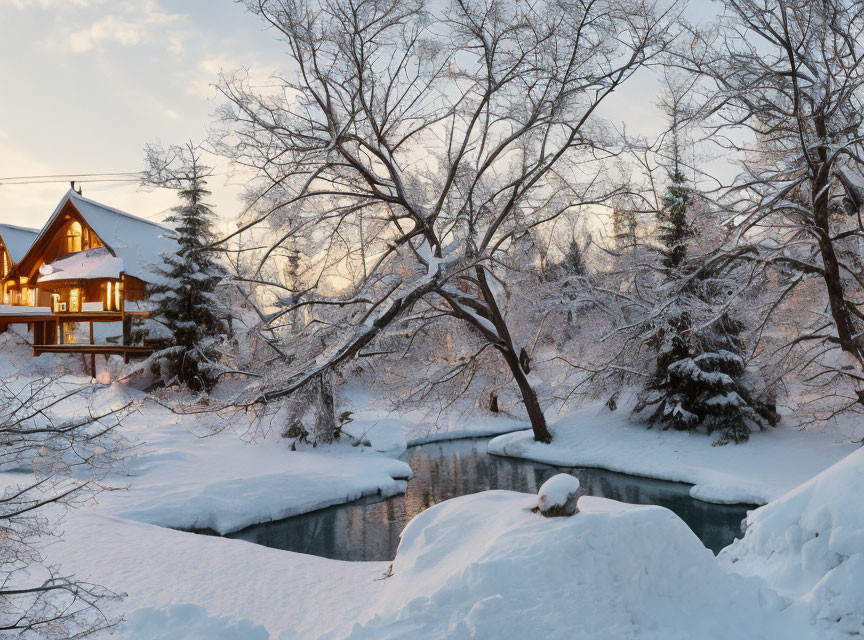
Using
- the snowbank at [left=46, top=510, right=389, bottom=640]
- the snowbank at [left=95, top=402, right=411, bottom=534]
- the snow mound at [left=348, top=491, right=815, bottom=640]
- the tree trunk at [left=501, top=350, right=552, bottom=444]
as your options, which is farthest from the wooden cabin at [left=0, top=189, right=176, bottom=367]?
the snow mound at [left=348, top=491, right=815, bottom=640]

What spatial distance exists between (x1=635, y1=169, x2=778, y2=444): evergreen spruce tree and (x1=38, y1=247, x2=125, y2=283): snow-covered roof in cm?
2344

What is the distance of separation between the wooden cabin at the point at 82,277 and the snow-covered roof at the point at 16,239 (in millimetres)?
136

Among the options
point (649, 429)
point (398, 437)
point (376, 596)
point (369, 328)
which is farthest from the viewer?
point (398, 437)

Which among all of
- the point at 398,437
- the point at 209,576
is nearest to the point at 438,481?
the point at 398,437

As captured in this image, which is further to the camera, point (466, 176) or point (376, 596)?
point (466, 176)

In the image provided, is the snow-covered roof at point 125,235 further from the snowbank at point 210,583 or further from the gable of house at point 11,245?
the snowbank at point 210,583

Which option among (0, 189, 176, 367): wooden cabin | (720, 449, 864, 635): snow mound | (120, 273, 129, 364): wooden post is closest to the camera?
(720, 449, 864, 635): snow mound

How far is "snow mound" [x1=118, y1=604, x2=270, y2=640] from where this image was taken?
19.4ft

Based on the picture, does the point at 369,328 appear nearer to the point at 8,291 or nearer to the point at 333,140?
the point at 333,140

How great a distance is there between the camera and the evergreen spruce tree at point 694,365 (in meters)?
17.5

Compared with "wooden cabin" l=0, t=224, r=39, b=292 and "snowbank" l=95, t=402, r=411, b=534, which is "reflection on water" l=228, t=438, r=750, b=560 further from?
"wooden cabin" l=0, t=224, r=39, b=292

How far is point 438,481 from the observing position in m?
16.9

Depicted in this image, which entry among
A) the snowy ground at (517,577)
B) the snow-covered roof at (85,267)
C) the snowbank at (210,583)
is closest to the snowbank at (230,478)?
the snowy ground at (517,577)

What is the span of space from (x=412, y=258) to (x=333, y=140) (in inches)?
320
